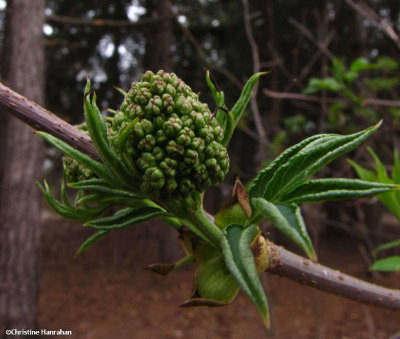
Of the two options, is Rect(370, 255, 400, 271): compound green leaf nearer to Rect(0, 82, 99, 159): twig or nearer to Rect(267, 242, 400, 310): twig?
Rect(267, 242, 400, 310): twig

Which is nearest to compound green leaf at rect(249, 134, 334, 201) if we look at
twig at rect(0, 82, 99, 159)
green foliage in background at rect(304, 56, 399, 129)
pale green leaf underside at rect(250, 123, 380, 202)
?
pale green leaf underside at rect(250, 123, 380, 202)

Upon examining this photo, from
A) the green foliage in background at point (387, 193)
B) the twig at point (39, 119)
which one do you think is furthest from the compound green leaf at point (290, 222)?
the green foliage in background at point (387, 193)

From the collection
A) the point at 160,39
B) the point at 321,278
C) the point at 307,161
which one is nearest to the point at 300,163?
the point at 307,161

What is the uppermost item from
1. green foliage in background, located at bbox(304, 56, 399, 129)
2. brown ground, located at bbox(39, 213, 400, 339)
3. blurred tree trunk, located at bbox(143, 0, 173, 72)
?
blurred tree trunk, located at bbox(143, 0, 173, 72)

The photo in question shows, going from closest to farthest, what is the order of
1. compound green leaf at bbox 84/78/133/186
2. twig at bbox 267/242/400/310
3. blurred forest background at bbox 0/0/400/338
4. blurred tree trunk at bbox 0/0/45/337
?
compound green leaf at bbox 84/78/133/186 < twig at bbox 267/242/400/310 < blurred forest background at bbox 0/0/400/338 < blurred tree trunk at bbox 0/0/45/337

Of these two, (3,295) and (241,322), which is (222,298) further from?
(241,322)

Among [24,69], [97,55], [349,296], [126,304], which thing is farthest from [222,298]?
[97,55]

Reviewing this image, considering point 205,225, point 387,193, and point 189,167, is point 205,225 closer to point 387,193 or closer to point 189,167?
point 189,167

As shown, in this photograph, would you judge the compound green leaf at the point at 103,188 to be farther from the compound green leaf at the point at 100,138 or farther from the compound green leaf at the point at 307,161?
the compound green leaf at the point at 307,161
